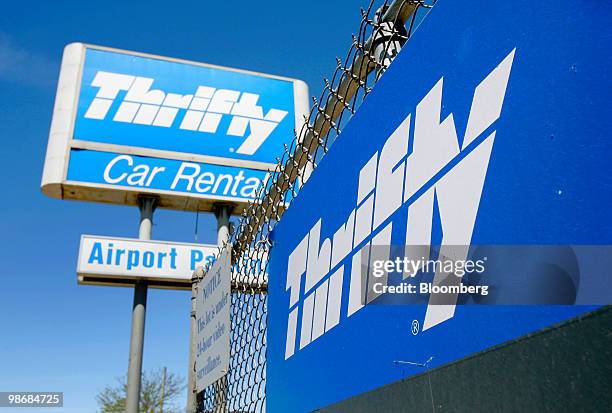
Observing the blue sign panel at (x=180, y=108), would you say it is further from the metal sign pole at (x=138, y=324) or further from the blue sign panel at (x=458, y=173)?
the blue sign panel at (x=458, y=173)

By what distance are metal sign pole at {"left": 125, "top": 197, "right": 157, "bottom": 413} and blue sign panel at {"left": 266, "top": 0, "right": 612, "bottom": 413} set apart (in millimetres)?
8971

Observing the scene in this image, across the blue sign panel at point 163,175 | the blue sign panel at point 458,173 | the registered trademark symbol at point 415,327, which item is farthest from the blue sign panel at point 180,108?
the registered trademark symbol at point 415,327

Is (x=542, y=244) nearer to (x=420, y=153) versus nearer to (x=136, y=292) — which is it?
(x=420, y=153)

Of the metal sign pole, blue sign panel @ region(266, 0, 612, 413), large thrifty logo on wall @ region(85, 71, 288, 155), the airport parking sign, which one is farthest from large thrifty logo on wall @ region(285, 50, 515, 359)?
large thrifty logo on wall @ region(85, 71, 288, 155)

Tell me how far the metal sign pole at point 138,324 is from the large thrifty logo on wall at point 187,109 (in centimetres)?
149

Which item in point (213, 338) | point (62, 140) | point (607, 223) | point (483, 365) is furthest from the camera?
point (62, 140)

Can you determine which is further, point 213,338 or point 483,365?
point 213,338

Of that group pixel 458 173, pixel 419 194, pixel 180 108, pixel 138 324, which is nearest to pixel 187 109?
pixel 180 108

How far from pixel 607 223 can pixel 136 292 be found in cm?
1054

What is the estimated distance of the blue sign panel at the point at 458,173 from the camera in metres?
0.89

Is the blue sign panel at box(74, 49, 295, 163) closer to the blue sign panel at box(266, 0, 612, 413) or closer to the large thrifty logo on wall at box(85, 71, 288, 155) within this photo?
the large thrifty logo on wall at box(85, 71, 288, 155)

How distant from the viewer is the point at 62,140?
10578mm

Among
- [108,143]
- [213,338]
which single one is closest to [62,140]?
[108,143]

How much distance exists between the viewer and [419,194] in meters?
1.35
